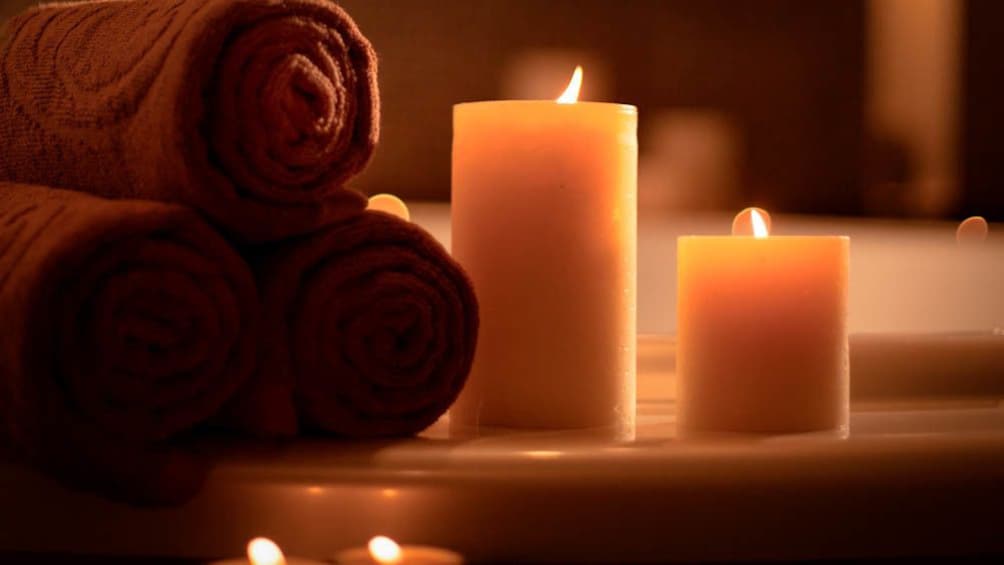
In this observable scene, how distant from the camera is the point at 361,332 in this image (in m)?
0.54

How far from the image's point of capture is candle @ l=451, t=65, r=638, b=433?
1.98 feet

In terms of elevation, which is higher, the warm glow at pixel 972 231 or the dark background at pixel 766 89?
the dark background at pixel 766 89

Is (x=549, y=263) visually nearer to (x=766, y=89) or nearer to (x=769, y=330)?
(x=769, y=330)

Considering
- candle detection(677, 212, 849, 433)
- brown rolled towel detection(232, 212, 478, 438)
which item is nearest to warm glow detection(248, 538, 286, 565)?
brown rolled towel detection(232, 212, 478, 438)

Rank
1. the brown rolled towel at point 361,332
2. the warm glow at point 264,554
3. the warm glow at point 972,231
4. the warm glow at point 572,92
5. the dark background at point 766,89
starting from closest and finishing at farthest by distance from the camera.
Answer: the warm glow at point 264,554
the brown rolled towel at point 361,332
the warm glow at point 572,92
the warm glow at point 972,231
the dark background at point 766,89

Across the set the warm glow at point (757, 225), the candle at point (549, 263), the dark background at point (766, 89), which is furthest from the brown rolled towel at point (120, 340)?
the dark background at point (766, 89)

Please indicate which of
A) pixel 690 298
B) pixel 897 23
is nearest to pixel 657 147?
pixel 897 23

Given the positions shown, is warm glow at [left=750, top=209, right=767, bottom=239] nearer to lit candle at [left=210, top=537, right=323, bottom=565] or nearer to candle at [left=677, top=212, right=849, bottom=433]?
candle at [left=677, top=212, right=849, bottom=433]

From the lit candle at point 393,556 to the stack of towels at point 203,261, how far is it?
0.08 meters

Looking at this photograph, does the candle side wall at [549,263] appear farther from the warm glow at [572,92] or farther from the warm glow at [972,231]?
the warm glow at [972,231]

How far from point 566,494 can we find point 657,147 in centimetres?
185

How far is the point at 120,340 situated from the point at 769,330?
30 centimetres

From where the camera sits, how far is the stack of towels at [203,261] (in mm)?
469

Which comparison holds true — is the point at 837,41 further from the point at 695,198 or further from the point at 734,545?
the point at 734,545
